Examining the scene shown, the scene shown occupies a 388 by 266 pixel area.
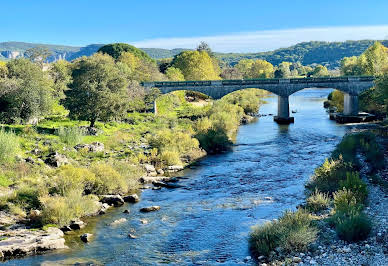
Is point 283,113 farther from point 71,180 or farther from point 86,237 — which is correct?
point 86,237

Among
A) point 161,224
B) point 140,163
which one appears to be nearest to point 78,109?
point 140,163

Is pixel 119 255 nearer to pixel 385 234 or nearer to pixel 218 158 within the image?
pixel 385 234

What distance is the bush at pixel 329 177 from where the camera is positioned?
27.6 m

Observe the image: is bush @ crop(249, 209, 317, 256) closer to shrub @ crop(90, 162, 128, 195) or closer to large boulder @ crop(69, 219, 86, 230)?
large boulder @ crop(69, 219, 86, 230)

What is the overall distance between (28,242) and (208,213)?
10622 millimetres

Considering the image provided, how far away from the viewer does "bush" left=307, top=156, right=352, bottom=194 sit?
90.6 feet

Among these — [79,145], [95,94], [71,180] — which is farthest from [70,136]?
[71,180]

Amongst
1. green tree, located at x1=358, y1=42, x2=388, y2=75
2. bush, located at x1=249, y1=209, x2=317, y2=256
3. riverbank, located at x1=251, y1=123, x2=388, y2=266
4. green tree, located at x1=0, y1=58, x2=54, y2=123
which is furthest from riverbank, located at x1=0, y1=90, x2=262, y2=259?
green tree, located at x1=358, y1=42, x2=388, y2=75

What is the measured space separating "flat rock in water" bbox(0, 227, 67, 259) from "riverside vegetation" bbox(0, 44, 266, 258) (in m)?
0.09

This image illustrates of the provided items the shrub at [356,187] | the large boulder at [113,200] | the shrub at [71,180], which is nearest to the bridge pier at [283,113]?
the shrub at [356,187]

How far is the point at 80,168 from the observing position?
97.1 ft

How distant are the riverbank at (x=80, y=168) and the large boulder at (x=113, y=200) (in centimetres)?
3

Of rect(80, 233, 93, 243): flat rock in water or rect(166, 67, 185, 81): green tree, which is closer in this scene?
rect(80, 233, 93, 243): flat rock in water

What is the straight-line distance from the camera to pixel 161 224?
24250 millimetres
